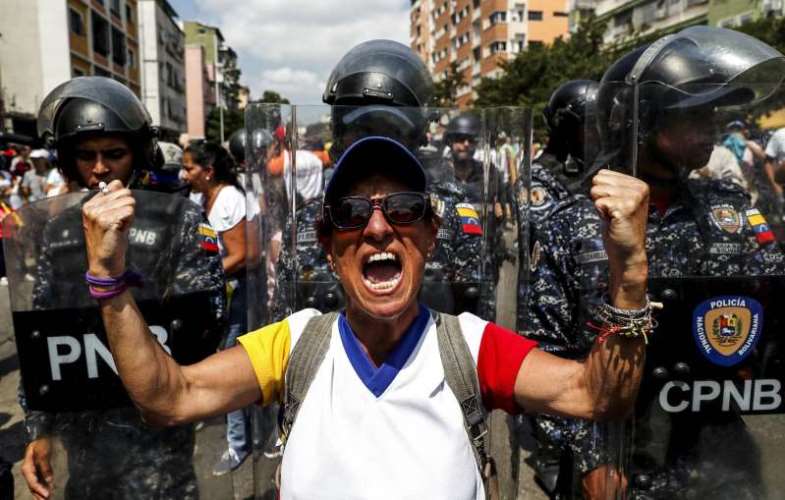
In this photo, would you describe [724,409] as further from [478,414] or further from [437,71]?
[437,71]

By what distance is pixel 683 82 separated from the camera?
6.01ft

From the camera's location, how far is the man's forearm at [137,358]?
1415 millimetres

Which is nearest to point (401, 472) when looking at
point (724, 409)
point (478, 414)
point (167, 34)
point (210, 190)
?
point (478, 414)

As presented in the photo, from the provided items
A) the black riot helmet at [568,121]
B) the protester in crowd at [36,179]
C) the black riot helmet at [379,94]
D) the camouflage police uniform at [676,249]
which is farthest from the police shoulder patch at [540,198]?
the protester in crowd at [36,179]

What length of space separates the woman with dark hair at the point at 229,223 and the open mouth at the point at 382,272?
2406 millimetres

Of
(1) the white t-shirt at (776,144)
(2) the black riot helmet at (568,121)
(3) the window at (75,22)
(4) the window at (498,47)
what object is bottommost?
(1) the white t-shirt at (776,144)

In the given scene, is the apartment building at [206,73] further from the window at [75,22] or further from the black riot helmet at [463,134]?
the black riot helmet at [463,134]

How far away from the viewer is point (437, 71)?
7581cm

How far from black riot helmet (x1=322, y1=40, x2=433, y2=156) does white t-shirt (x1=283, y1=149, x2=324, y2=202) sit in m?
0.08

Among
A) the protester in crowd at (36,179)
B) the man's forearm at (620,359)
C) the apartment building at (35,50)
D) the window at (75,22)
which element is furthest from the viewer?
the window at (75,22)

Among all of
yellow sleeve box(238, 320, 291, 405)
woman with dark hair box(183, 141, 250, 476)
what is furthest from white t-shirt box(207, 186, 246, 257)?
yellow sleeve box(238, 320, 291, 405)

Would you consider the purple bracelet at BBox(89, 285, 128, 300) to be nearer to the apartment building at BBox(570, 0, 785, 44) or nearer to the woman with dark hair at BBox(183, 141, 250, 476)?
the woman with dark hair at BBox(183, 141, 250, 476)

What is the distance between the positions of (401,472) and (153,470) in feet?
3.64

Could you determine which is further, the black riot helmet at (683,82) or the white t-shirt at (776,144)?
the white t-shirt at (776,144)
